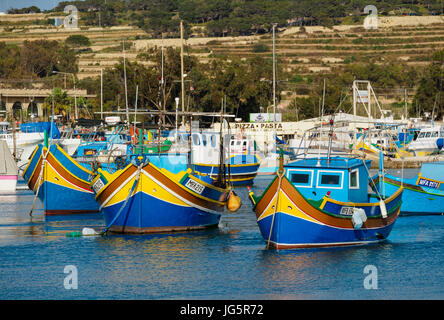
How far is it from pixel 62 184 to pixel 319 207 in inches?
654

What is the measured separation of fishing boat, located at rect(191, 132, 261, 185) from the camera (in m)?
48.1

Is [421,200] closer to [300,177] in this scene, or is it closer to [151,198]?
[300,177]

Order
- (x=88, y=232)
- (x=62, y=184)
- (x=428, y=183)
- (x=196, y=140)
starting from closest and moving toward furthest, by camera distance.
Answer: (x=88, y=232) < (x=428, y=183) < (x=62, y=184) < (x=196, y=140)

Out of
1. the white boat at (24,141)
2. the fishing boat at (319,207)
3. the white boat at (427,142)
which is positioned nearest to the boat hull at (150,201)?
the fishing boat at (319,207)

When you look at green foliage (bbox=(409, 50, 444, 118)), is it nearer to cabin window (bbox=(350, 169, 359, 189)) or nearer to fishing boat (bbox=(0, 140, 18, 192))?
fishing boat (bbox=(0, 140, 18, 192))

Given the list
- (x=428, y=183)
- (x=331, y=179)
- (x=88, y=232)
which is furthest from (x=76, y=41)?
(x=331, y=179)

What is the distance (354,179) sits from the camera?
27438 millimetres

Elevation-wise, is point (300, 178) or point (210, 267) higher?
point (300, 178)

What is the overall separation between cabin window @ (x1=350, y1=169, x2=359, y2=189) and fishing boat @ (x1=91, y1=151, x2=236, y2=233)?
20.2 ft

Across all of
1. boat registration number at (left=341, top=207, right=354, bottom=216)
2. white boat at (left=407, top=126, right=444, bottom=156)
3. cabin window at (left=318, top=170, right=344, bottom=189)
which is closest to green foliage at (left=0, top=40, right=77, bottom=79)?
white boat at (left=407, top=126, right=444, bottom=156)

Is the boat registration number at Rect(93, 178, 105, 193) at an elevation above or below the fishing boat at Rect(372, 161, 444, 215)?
above

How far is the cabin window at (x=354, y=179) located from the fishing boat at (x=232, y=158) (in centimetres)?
1948

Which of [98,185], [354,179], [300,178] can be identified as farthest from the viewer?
[98,185]

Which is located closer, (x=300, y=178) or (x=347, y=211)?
(x=347, y=211)
